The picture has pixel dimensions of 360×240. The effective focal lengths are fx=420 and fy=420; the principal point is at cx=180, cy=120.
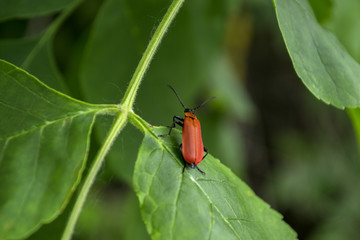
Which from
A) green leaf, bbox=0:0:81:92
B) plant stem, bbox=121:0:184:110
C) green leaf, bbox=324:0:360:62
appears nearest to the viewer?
plant stem, bbox=121:0:184:110

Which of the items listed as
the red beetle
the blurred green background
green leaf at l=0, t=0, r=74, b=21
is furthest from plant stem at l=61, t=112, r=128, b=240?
green leaf at l=0, t=0, r=74, b=21

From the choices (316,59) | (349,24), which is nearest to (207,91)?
(349,24)

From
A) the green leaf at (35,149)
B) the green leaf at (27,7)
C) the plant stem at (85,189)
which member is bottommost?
the plant stem at (85,189)

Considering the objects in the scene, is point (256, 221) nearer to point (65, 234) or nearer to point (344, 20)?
point (65, 234)

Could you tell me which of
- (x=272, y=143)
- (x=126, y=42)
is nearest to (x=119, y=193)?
(x=272, y=143)

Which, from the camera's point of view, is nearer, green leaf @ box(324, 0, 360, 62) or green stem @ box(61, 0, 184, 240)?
green stem @ box(61, 0, 184, 240)

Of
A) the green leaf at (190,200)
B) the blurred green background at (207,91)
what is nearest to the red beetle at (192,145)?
the green leaf at (190,200)

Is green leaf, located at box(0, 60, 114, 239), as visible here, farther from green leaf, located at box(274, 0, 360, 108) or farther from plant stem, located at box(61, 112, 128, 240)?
green leaf, located at box(274, 0, 360, 108)

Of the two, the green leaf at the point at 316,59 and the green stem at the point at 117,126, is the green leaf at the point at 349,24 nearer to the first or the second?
the green leaf at the point at 316,59
